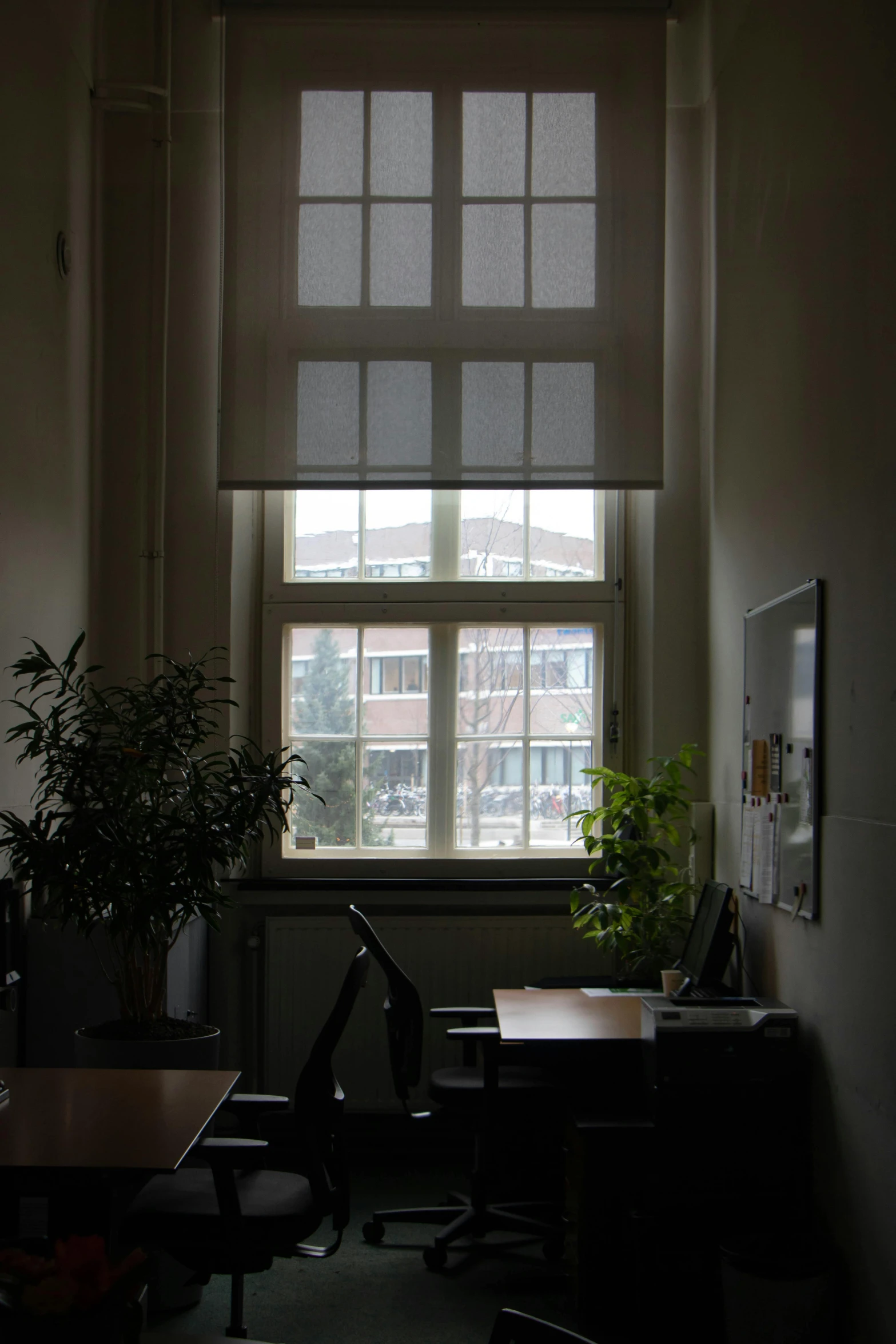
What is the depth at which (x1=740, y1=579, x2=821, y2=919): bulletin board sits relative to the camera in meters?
3.12

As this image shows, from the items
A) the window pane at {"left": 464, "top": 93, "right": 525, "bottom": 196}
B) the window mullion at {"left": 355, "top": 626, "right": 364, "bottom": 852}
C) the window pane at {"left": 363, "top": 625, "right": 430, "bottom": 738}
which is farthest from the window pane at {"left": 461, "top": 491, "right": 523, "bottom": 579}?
the window pane at {"left": 464, "top": 93, "right": 525, "bottom": 196}

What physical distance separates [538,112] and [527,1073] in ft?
12.4

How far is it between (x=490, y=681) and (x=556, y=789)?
553mm

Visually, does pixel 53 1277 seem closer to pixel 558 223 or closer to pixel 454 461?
pixel 454 461

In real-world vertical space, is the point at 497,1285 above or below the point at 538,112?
below

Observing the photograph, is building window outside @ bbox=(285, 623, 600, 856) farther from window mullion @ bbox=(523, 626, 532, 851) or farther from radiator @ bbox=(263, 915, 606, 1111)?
radiator @ bbox=(263, 915, 606, 1111)

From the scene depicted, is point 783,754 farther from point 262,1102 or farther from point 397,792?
point 397,792

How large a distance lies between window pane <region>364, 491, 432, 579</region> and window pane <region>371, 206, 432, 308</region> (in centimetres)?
83

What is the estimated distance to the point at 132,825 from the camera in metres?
3.50

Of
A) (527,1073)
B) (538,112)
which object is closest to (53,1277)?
(527,1073)

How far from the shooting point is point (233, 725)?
4.71 metres

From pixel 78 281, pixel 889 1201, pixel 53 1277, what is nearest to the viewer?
pixel 53 1277

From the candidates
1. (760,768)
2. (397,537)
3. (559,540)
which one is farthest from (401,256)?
(760,768)

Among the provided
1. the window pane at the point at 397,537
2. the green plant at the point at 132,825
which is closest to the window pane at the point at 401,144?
the window pane at the point at 397,537
